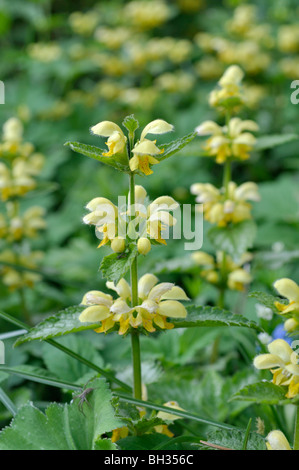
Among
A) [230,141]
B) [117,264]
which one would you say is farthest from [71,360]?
[230,141]

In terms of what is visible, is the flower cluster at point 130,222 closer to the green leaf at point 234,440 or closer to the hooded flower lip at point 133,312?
the hooded flower lip at point 133,312

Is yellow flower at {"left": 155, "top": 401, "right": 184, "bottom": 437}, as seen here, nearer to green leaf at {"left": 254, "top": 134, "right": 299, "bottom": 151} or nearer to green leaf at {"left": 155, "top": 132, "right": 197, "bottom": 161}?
green leaf at {"left": 155, "top": 132, "right": 197, "bottom": 161}

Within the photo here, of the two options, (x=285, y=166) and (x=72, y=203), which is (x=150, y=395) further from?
(x=285, y=166)

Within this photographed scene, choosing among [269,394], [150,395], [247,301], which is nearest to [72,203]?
[247,301]

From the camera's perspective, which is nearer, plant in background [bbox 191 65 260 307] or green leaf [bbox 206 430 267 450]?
green leaf [bbox 206 430 267 450]

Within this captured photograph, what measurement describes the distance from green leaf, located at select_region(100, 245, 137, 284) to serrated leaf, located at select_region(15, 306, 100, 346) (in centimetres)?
12

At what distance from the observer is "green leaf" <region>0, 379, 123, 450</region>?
817mm

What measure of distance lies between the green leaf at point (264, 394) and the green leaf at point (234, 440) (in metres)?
0.08

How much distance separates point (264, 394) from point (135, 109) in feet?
7.37

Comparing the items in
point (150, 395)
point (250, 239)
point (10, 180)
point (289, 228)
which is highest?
point (10, 180)

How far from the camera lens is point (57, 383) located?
934mm

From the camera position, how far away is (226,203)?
1283 mm

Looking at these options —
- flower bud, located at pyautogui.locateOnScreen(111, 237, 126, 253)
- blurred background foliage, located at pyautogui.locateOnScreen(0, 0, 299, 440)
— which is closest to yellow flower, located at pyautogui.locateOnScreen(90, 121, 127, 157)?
flower bud, located at pyautogui.locateOnScreen(111, 237, 126, 253)

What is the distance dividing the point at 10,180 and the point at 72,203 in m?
0.68
